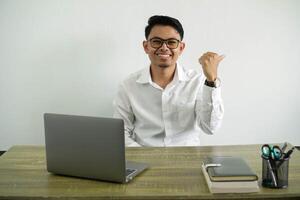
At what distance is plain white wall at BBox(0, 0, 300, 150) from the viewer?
7.80 ft

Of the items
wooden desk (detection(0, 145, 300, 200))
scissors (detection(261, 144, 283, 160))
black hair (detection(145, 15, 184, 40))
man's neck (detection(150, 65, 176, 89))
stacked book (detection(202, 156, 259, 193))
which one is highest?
black hair (detection(145, 15, 184, 40))

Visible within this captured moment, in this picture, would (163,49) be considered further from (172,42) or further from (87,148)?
(87,148)

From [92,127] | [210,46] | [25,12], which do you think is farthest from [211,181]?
[25,12]

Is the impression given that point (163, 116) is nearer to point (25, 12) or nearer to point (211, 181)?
point (211, 181)

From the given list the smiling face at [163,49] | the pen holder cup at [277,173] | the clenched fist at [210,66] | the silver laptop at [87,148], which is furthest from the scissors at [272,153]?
the smiling face at [163,49]

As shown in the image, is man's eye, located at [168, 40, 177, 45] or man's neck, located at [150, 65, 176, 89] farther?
man's neck, located at [150, 65, 176, 89]

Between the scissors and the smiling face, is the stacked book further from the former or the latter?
the smiling face

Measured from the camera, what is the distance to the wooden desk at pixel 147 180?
1206 mm

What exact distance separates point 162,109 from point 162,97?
0.07m

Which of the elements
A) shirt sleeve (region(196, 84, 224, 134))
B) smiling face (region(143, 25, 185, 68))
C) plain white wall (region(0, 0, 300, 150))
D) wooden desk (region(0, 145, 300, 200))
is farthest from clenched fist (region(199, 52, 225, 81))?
plain white wall (region(0, 0, 300, 150))

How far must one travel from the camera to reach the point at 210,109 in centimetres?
196

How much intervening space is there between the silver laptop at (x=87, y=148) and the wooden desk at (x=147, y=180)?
0.12 ft

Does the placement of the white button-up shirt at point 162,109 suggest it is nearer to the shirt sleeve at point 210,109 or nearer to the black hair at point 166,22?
the shirt sleeve at point 210,109

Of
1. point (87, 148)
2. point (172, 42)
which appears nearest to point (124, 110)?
point (172, 42)
